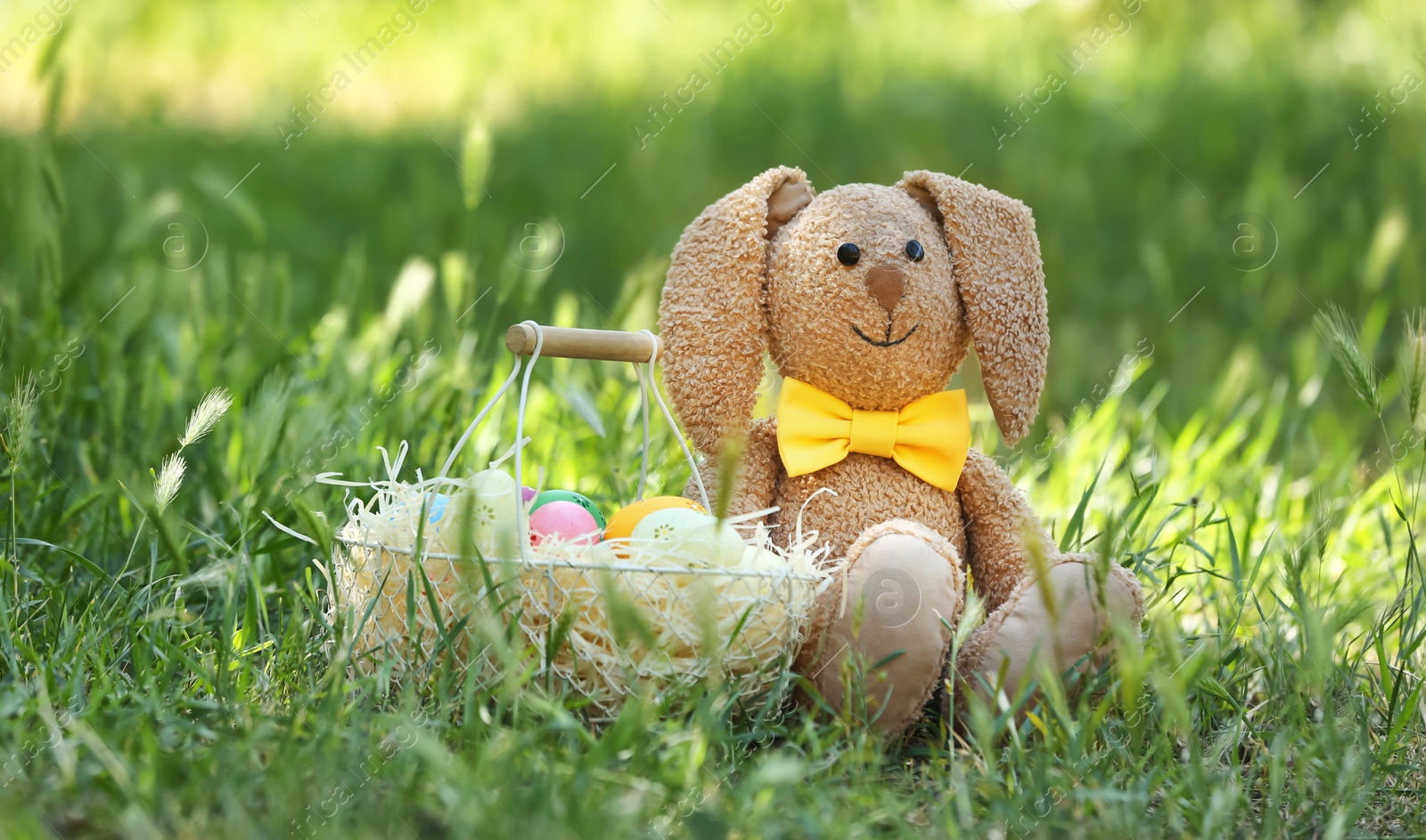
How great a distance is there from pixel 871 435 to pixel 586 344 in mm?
353

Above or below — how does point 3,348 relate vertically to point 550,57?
below

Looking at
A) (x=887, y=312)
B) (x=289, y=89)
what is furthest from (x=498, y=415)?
(x=289, y=89)

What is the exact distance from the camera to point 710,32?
514 cm

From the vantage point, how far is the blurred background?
2168 mm

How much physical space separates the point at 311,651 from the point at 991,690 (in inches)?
29.5

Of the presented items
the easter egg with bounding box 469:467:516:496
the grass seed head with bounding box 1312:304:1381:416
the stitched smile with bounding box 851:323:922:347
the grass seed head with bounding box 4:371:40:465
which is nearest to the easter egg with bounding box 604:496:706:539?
the easter egg with bounding box 469:467:516:496

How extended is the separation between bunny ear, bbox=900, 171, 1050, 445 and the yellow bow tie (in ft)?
0.21

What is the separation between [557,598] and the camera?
3.89 ft

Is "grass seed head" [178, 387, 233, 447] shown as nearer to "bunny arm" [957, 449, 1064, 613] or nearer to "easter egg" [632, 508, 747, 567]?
"easter egg" [632, 508, 747, 567]

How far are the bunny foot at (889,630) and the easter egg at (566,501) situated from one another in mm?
292

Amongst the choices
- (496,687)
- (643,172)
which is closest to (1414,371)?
(496,687)

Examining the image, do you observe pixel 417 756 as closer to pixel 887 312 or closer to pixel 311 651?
pixel 311 651

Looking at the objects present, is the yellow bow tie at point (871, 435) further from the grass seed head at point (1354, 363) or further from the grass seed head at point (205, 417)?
the grass seed head at point (205, 417)

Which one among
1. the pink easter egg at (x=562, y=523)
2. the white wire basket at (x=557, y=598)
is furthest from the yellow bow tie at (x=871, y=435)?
the pink easter egg at (x=562, y=523)
